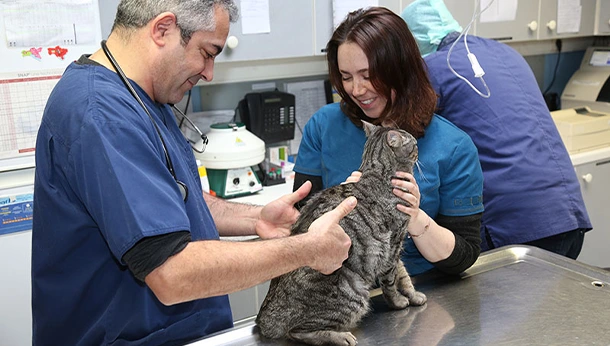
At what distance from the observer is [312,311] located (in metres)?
1.27

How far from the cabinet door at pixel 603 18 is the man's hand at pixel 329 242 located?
2.91m

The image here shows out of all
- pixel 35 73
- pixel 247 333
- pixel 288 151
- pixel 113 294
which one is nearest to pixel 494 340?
pixel 247 333

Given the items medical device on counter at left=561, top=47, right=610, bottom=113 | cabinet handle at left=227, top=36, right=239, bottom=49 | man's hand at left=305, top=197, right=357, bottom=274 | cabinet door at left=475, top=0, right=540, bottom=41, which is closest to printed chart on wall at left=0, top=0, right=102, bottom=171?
cabinet handle at left=227, top=36, right=239, bottom=49

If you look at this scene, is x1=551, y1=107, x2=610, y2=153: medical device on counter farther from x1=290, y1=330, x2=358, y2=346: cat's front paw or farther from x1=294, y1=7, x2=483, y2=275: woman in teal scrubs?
x1=290, y1=330, x2=358, y2=346: cat's front paw

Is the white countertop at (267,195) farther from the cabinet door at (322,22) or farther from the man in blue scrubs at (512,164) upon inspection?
the man in blue scrubs at (512,164)

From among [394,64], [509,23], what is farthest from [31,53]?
[509,23]

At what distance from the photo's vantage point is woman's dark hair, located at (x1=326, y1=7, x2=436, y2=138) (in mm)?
1623

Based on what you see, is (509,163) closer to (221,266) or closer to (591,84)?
(221,266)

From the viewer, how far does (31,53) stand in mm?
2021

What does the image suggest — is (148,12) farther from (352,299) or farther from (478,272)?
(478,272)

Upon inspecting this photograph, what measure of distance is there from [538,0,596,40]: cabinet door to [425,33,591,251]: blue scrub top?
4.45ft

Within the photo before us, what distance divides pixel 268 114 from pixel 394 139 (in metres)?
1.57

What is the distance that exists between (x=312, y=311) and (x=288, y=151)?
1954 millimetres

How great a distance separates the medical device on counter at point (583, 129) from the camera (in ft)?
10.4
